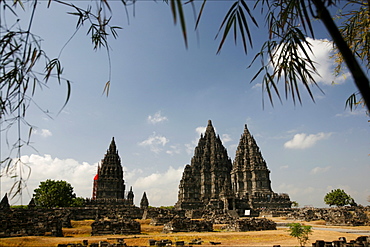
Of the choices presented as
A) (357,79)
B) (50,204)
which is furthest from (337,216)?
(50,204)

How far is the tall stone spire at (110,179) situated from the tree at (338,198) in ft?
139

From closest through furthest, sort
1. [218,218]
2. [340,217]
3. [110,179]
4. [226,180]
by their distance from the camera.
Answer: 1. [340,217]
2. [218,218]
3. [226,180]
4. [110,179]

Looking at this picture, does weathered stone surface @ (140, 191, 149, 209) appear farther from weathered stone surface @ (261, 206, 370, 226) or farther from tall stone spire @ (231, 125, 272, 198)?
weathered stone surface @ (261, 206, 370, 226)

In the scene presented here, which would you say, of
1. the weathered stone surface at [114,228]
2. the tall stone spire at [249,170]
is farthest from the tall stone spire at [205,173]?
the weathered stone surface at [114,228]

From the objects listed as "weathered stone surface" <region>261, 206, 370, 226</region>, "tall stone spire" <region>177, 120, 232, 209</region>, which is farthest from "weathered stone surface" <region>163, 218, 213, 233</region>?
"tall stone spire" <region>177, 120, 232, 209</region>

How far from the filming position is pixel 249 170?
4894 centimetres

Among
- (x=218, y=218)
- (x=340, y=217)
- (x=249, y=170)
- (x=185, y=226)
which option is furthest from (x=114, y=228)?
(x=249, y=170)

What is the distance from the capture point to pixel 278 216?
36.0 meters

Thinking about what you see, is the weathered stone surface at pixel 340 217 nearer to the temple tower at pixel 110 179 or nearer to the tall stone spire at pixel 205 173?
the tall stone spire at pixel 205 173

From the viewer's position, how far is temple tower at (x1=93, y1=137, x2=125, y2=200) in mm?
46750

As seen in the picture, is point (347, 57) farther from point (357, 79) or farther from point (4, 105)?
point (4, 105)

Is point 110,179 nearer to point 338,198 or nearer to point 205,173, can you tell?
point 205,173

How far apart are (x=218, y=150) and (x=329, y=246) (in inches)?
1846

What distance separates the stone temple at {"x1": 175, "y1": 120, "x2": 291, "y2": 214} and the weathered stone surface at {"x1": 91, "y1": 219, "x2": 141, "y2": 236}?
20.9 metres
